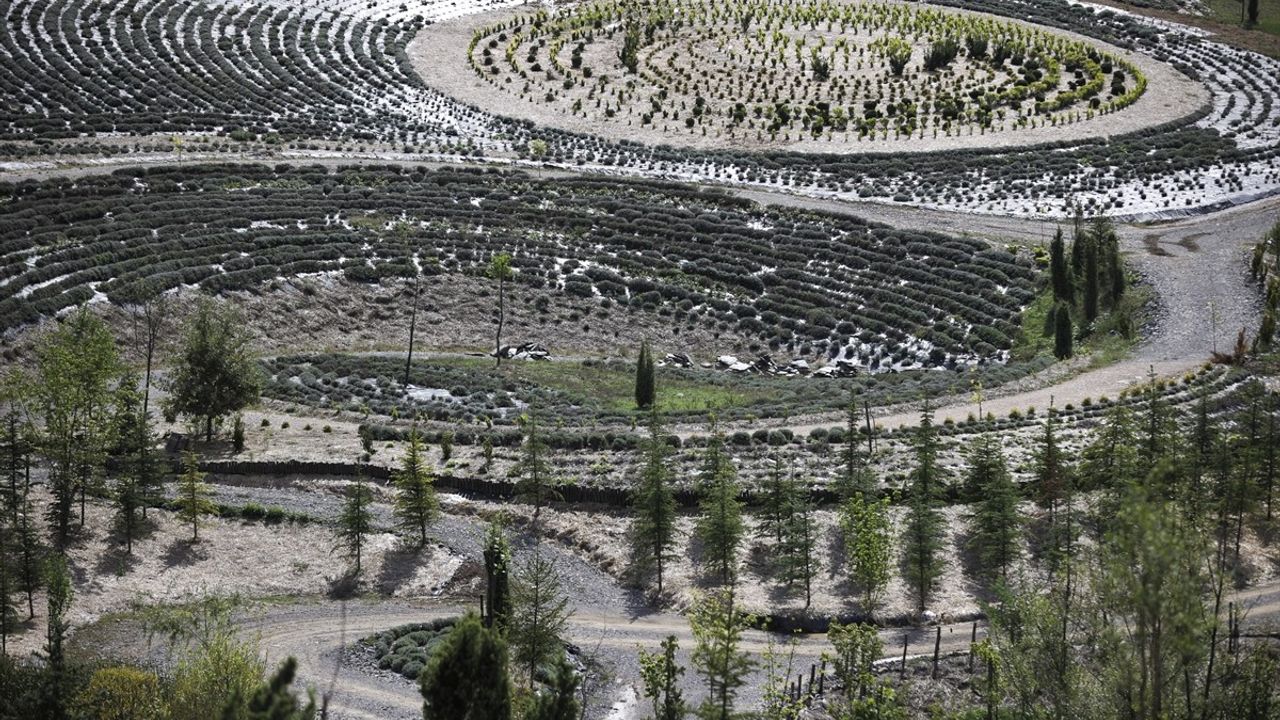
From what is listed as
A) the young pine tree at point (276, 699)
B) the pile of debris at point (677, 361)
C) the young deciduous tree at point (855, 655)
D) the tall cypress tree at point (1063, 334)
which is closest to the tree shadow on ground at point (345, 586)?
the young deciduous tree at point (855, 655)

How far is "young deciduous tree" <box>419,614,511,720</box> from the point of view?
38469 mm

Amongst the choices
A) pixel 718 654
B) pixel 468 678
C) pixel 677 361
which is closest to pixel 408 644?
pixel 468 678

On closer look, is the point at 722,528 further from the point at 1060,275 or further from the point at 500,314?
the point at 1060,275

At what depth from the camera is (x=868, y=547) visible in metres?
52.0

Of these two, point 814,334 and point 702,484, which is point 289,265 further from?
point 702,484

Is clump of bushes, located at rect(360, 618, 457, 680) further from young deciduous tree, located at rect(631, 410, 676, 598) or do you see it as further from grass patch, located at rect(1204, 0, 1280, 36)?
grass patch, located at rect(1204, 0, 1280, 36)

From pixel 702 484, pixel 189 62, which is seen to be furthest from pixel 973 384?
pixel 189 62

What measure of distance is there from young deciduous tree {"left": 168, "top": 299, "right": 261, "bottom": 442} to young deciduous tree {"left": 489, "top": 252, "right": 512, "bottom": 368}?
17708mm

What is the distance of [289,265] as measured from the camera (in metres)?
92.1

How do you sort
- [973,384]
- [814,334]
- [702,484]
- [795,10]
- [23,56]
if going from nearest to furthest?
1. [702,484]
2. [973,384]
3. [814,334]
4. [23,56]
5. [795,10]

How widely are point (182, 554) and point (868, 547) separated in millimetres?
26808

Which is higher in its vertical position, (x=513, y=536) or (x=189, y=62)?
(x=189, y=62)

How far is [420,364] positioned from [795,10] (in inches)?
3391

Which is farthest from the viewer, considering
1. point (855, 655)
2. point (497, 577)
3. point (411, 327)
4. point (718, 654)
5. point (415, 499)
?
point (411, 327)
